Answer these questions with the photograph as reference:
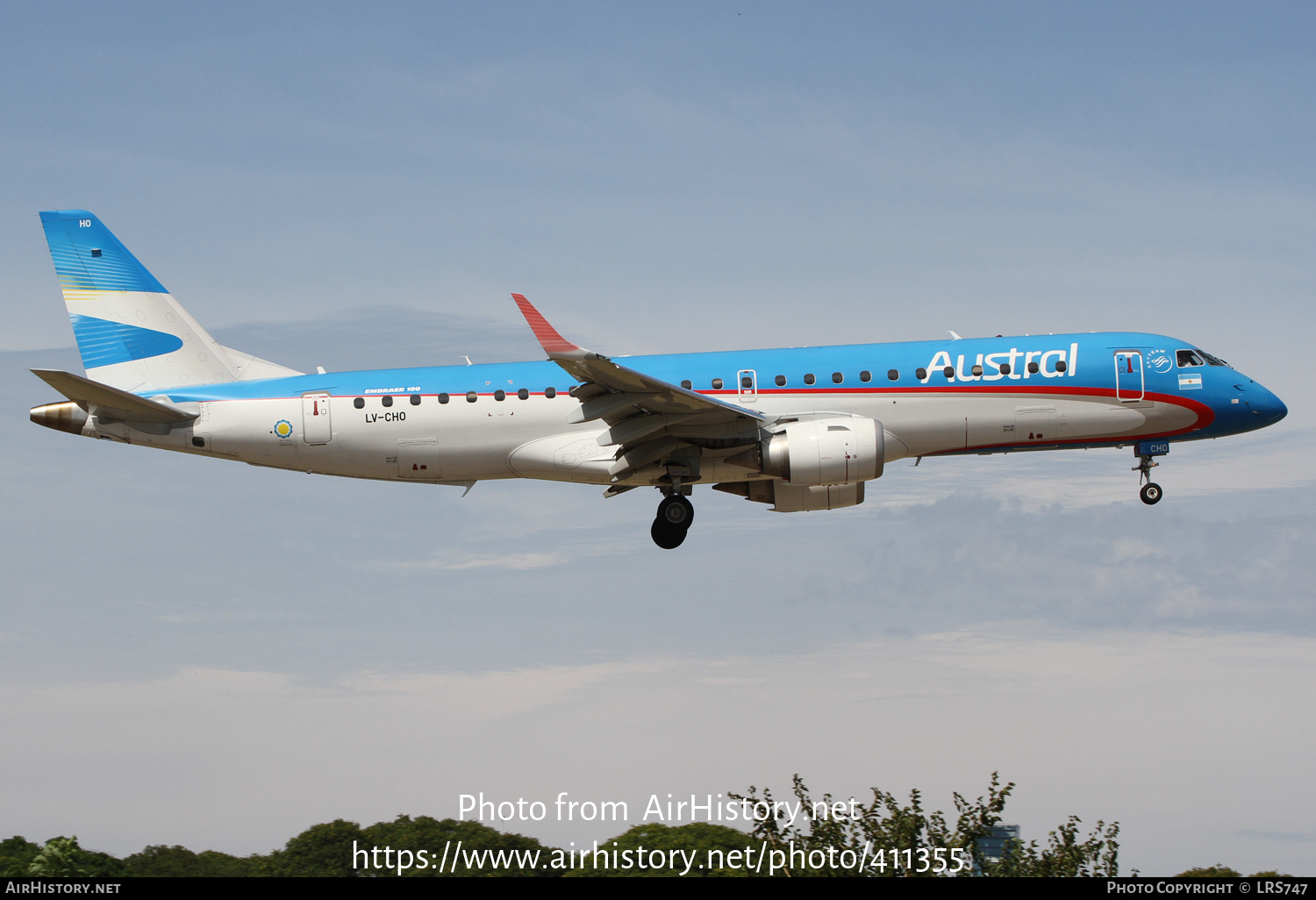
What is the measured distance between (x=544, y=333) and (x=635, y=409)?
11.6 feet

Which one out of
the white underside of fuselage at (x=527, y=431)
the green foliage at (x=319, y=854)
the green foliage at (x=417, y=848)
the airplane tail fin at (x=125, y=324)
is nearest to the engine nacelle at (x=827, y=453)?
the white underside of fuselage at (x=527, y=431)

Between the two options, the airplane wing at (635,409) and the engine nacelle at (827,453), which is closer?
the airplane wing at (635,409)

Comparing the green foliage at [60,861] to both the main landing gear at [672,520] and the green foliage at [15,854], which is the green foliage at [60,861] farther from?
the main landing gear at [672,520]

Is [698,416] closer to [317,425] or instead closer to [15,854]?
[317,425]

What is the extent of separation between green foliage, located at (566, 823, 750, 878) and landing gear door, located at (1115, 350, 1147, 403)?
18794mm

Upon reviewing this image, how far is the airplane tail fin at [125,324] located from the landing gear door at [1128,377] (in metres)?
21.3

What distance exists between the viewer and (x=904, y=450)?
30.2 m

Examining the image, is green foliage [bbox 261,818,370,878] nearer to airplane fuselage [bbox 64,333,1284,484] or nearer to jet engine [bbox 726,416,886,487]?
airplane fuselage [bbox 64,333,1284,484]

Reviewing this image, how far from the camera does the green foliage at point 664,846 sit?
40.6m

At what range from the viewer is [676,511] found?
3128 centimetres

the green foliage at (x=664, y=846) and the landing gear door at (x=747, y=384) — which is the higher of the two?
the landing gear door at (x=747, y=384)

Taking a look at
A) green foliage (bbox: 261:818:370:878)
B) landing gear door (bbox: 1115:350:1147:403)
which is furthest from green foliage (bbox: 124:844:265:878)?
landing gear door (bbox: 1115:350:1147:403)

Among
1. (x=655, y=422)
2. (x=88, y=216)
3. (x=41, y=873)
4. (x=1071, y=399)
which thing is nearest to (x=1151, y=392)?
(x=1071, y=399)

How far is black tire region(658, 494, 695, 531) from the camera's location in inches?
1232
